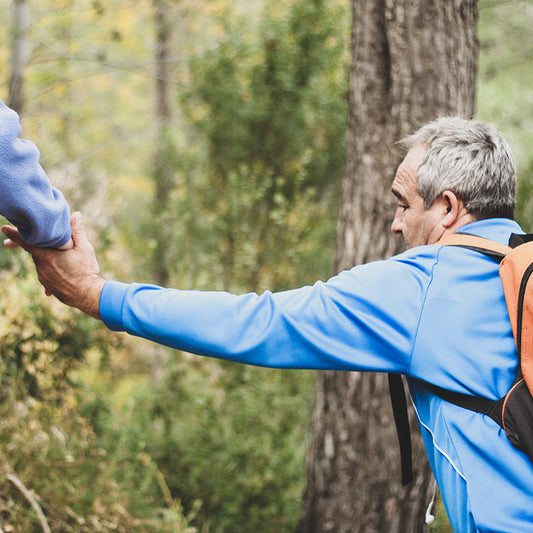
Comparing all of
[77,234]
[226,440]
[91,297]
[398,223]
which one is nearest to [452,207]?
[398,223]

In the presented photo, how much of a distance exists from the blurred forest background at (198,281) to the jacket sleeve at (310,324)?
1.67 meters

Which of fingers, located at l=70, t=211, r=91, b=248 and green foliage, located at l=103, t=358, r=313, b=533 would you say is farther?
green foliage, located at l=103, t=358, r=313, b=533

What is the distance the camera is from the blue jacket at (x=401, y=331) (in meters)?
1.59

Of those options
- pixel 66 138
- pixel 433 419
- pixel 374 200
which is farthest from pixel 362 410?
pixel 66 138

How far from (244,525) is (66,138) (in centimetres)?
1218

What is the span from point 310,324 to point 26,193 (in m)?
0.96

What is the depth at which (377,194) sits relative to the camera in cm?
318

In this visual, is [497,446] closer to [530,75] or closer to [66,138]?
[530,75]

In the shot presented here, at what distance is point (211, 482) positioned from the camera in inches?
170

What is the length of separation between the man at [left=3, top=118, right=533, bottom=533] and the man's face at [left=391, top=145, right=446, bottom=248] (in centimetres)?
19

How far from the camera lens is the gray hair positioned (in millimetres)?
1826

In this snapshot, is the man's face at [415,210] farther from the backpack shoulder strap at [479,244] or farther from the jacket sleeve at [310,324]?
the jacket sleeve at [310,324]

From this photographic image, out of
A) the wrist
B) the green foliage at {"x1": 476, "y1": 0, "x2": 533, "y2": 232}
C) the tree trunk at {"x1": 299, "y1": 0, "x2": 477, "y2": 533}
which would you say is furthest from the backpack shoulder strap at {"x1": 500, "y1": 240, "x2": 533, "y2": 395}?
the green foliage at {"x1": 476, "y1": 0, "x2": 533, "y2": 232}

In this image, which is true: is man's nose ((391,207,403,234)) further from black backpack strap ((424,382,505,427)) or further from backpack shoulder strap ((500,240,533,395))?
black backpack strap ((424,382,505,427))
